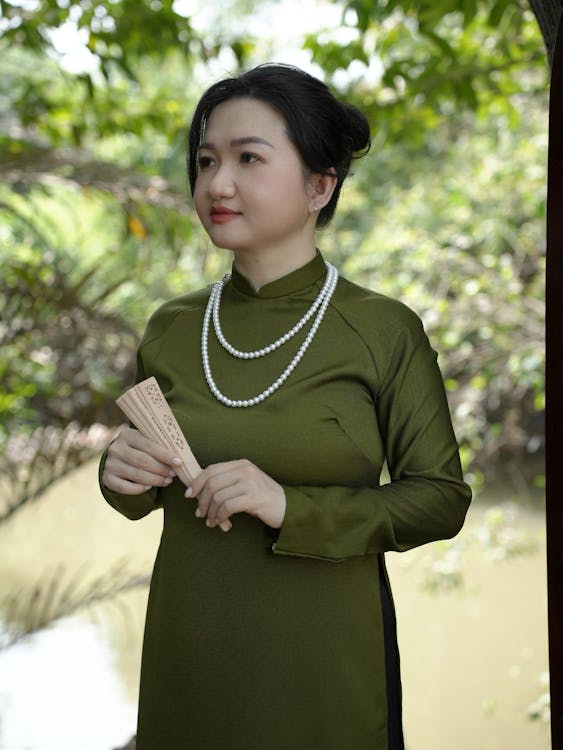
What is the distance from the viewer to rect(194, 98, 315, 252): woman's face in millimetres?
1272

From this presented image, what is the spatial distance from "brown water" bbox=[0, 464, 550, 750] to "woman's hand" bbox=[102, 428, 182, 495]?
186 centimetres

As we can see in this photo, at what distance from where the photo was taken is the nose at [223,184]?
4.16 ft

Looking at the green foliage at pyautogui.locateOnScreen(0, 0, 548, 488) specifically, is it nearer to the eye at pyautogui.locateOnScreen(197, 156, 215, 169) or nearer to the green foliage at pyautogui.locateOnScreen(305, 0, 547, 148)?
the green foliage at pyautogui.locateOnScreen(305, 0, 547, 148)

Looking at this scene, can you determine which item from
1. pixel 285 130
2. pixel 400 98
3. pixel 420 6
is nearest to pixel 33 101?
pixel 400 98

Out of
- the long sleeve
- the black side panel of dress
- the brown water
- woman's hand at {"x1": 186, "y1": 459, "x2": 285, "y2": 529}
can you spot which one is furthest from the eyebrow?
the brown water

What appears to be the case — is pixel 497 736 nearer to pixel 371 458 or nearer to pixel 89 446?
pixel 89 446

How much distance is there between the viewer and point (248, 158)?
1278mm

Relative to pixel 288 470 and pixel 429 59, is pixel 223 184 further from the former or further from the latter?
pixel 429 59

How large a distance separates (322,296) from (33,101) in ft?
10.2

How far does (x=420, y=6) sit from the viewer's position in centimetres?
295

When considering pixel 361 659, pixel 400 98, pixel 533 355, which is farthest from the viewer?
pixel 533 355

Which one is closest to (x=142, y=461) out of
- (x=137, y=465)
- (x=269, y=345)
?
(x=137, y=465)

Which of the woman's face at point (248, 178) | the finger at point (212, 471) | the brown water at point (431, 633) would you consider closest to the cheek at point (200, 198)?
the woman's face at point (248, 178)

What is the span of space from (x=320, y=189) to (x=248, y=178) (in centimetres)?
13
